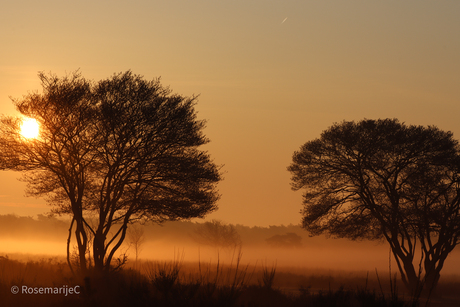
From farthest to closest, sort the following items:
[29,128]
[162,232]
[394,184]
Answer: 1. [162,232]
2. [394,184]
3. [29,128]

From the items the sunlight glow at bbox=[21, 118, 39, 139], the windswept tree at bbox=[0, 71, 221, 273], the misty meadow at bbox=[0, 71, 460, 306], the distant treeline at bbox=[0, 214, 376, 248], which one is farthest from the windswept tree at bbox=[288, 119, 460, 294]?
the distant treeline at bbox=[0, 214, 376, 248]

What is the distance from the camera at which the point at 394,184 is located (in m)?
32.5

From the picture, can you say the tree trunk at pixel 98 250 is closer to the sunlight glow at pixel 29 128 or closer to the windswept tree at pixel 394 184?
the sunlight glow at pixel 29 128

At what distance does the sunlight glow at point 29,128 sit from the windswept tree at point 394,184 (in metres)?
18.3

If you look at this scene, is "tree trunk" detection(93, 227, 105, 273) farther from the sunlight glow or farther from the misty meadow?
the sunlight glow

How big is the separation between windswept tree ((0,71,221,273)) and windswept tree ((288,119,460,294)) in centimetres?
979

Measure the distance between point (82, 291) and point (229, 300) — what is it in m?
5.39

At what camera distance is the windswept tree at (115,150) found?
24.8 meters

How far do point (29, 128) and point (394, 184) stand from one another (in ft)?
73.2

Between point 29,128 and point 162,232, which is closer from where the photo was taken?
point 29,128

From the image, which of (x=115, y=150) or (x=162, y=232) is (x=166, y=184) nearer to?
(x=115, y=150)

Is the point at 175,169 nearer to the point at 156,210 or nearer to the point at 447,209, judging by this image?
the point at 156,210

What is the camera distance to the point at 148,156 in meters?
26.8

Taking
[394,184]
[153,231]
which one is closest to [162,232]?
[153,231]
